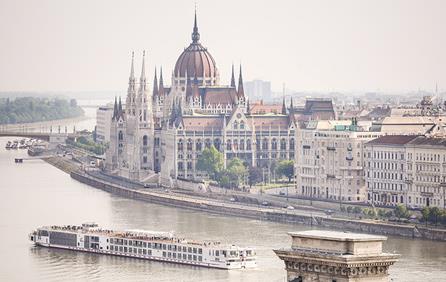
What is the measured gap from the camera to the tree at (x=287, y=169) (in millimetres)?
74500

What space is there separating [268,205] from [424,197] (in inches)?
264

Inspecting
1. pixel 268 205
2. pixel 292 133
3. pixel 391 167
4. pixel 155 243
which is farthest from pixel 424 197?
pixel 292 133

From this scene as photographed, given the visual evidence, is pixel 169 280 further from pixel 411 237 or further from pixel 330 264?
pixel 330 264

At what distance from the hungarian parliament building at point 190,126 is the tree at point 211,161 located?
0.84 metres

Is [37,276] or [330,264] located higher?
[330,264]

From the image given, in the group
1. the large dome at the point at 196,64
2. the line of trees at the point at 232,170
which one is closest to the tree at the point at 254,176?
the line of trees at the point at 232,170

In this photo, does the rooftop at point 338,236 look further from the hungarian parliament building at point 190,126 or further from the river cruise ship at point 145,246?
the hungarian parliament building at point 190,126

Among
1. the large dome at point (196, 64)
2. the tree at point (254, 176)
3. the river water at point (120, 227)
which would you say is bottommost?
the river water at point (120, 227)

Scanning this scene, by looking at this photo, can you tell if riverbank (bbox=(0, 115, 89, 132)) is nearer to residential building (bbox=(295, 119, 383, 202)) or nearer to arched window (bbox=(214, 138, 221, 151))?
arched window (bbox=(214, 138, 221, 151))

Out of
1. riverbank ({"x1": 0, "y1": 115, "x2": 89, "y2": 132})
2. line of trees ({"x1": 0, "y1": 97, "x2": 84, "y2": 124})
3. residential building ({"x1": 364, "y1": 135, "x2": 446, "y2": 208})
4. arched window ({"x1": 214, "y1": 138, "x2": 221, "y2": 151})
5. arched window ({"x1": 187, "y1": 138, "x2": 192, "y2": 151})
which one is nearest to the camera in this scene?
residential building ({"x1": 364, "y1": 135, "x2": 446, "y2": 208})

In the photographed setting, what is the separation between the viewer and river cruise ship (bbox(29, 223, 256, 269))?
149 feet

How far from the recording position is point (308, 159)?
67.9 m

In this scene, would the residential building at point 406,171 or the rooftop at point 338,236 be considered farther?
the residential building at point 406,171

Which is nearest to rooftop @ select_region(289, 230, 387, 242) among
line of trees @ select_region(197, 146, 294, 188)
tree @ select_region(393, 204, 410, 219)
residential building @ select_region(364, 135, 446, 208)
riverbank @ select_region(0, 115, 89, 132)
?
tree @ select_region(393, 204, 410, 219)
